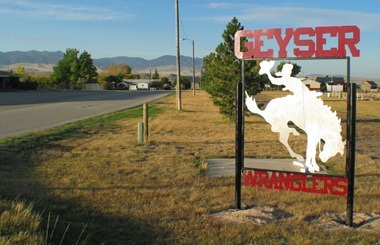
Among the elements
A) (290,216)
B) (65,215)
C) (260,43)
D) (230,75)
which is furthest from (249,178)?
(230,75)

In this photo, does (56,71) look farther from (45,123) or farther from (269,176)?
(269,176)

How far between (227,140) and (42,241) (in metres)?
9.80

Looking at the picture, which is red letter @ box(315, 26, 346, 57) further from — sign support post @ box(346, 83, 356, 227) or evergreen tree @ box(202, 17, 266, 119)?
evergreen tree @ box(202, 17, 266, 119)

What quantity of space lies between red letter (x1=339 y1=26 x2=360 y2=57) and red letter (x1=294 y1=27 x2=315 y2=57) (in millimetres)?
365

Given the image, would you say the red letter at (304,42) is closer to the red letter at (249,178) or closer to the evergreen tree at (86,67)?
the red letter at (249,178)

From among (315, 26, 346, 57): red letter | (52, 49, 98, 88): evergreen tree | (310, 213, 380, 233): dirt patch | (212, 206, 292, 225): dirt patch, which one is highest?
(52, 49, 98, 88): evergreen tree

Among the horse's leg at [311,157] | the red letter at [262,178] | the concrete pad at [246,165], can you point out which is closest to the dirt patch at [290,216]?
the red letter at [262,178]

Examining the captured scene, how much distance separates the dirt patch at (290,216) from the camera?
5.54m

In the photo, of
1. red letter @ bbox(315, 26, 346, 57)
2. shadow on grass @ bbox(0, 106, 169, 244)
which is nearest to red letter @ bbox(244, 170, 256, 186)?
shadow on grass @ bbox(0, 106, 169, 244)

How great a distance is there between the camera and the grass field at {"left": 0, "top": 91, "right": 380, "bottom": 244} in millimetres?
4914

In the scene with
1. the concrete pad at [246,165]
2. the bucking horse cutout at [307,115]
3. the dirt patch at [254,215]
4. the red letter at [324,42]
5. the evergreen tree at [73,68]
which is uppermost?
the evergreen tree at [73,68]

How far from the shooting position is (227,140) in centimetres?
1343

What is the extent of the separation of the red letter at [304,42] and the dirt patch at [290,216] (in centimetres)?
218

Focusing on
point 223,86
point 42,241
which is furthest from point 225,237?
point 223,86
